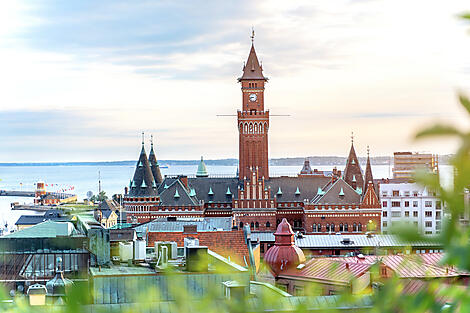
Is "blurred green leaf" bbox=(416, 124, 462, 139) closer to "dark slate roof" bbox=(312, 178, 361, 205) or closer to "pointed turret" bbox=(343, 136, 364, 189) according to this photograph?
"dark slate roof" bbox=(312, 178, 361, 205)

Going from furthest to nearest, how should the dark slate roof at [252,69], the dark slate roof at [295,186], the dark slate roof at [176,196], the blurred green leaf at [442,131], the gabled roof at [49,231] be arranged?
the dark slate roof at [252,69] < the dark slate roof at [295,186] < the dark slate roof at [176,196] < the gabled roof at [49,231] < the blurred green leaf at [442,131]

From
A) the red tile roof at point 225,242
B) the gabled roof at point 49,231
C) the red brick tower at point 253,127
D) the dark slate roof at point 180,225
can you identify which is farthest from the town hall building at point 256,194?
the gabled roof at point 49,231

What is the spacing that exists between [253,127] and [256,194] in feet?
26.6

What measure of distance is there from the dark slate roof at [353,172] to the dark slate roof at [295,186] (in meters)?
3.48

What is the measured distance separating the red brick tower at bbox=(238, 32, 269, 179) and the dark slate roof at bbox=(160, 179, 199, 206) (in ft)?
25.3

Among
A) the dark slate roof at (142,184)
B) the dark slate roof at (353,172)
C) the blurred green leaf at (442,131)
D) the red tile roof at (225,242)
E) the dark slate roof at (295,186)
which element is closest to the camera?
the blurred green leaf at (442,131)

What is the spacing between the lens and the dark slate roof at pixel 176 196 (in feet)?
216

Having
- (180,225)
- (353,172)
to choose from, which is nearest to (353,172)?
(353,172)

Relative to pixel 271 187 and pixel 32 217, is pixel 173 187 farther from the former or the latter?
pixel 32 217

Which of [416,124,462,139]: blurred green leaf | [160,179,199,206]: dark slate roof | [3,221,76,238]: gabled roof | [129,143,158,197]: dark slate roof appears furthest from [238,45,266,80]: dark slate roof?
[416,124,462,139]: blurred green leaf

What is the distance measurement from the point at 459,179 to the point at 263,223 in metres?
65.5

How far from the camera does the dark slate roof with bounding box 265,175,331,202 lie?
7012 cm

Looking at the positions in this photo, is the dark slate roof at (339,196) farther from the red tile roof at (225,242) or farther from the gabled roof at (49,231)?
the gabled roof at (49,231)

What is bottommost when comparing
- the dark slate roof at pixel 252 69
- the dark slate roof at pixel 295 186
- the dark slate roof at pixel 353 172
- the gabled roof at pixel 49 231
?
the gabled roof at pixel 49 231
